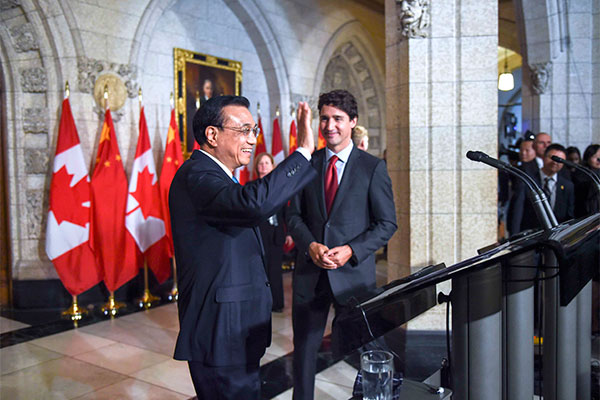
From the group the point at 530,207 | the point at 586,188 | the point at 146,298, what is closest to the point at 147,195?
the point at 146,298

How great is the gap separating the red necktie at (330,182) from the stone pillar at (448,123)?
3.97 feet

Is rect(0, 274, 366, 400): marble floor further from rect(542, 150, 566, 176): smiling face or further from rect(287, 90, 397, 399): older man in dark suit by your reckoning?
rect(542, 150, 566, 176): smiling face

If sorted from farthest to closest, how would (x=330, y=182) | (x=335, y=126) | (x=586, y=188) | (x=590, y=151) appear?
(x=590, y=151) → (x=586, y=188) → (x=330, y=182) → (x=335, y=126)

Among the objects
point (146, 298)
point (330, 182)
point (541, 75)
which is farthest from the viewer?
point (541, 75)

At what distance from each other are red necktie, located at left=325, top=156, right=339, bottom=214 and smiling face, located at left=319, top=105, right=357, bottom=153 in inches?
3.1

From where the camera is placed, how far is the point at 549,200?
13.2ft

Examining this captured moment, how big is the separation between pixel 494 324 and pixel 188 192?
1016 mm

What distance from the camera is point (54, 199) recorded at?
15.8 feet

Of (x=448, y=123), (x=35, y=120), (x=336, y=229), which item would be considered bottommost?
(x=336, y=229)

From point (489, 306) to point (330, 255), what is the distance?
1018 mm

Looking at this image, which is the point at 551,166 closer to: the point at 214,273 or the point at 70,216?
the point at 214,273

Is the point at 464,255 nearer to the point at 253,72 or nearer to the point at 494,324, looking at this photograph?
the point at 494,324

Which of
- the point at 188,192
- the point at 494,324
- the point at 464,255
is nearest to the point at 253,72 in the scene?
the point at 464,255

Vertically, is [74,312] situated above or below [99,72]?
below
